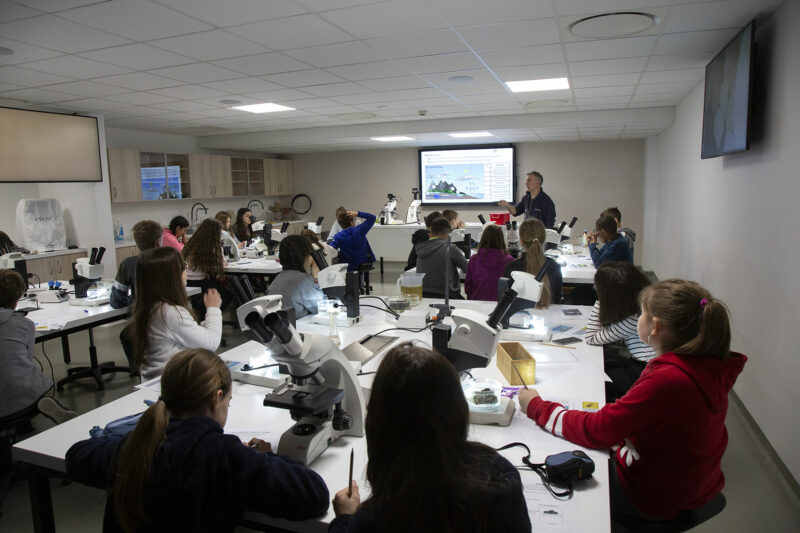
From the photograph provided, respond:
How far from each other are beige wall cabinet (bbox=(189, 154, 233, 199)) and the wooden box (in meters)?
7.42

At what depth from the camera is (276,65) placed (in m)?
3.89

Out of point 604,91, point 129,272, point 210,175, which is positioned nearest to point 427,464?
point 129,272

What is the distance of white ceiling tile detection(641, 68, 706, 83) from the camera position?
170 inches

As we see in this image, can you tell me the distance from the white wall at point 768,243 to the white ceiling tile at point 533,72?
1.42m

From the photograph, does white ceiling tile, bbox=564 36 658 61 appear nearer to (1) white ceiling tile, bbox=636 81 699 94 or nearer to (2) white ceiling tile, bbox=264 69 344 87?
(1) white ceiling tile, bbox=636 81 699 94

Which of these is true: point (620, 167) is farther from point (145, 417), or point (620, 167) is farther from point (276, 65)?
point (145, 417)

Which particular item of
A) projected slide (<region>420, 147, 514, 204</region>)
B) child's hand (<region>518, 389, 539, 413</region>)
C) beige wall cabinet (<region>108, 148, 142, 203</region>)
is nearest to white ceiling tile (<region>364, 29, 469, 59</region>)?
child's hand (<region>518, 389, 539, 413</region>)

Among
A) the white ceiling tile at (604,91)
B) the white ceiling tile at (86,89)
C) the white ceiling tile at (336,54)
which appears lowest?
the white ceiling tile at (336,54)

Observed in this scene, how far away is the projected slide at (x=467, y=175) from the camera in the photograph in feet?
31.0

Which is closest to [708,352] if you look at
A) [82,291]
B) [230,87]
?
[82,291]

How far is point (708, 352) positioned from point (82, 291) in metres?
4.07

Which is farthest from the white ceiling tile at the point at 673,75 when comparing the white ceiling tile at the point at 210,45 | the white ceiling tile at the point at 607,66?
the white ceiling tile at the point at 210,45

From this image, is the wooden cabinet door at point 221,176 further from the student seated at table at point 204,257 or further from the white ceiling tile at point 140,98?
the student seated at table at point 204,257

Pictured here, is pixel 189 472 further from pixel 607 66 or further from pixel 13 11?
pixel 607 66
